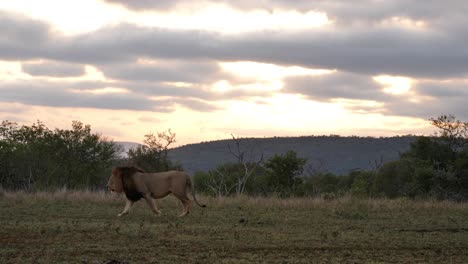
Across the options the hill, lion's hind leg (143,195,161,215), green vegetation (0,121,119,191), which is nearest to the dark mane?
lion's hind leg (143,195,161,215)

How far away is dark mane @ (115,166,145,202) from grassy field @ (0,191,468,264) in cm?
55

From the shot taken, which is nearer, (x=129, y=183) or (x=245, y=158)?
(x=129, y=183)

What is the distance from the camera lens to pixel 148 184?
73.2ft

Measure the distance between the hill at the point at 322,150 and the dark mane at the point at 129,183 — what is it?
268 feet

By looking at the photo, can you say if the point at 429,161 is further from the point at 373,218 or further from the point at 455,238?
the point at 455,238

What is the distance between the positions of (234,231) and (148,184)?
6270 millimetres

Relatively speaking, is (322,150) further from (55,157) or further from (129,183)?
(129,183)

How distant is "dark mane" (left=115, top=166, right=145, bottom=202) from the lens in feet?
72.3

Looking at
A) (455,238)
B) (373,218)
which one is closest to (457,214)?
(373,218)

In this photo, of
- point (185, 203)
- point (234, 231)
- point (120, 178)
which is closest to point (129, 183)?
point (120, 178)

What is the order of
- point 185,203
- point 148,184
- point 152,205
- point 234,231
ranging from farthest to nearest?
point 148,184
point 185,203
point 152,205
point 234,231

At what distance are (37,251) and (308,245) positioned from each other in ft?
16.5

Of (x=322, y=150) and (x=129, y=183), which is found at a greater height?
(x=322, y=150)

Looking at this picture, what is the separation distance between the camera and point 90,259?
11734mm
